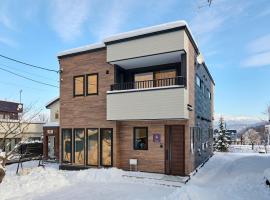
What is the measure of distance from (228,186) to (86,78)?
10.1m

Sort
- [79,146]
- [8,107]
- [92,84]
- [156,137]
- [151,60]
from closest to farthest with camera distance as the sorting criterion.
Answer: [156,137] < [151,60] < [92,84] < [79,146] < [8,107]

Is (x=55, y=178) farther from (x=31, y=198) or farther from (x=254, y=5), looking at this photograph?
(x=254, y=5)

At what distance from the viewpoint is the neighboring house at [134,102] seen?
1270cm

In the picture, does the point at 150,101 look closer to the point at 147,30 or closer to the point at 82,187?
the point at 147,30

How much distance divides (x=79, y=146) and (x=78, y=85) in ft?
12.8

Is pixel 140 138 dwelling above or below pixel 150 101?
below

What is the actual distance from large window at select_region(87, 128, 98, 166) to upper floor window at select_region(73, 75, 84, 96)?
2.51 m

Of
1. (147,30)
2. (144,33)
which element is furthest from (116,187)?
(147,30)

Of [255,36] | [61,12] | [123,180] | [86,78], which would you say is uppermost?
[61,12]

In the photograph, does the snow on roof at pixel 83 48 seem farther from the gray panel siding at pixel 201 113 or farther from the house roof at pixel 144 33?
the gray panel siding at pixel 201 113

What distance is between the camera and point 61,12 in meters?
14.1

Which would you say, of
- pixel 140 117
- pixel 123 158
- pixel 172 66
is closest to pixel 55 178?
pixel 123 158

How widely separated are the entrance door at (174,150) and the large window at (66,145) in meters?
6.45

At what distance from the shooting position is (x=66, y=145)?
16219 mm
